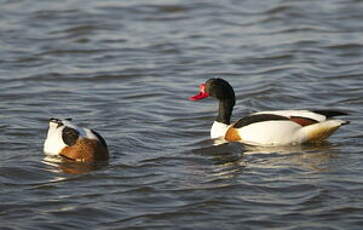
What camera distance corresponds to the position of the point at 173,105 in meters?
13.6

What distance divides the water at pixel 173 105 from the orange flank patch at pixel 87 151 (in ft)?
0.62

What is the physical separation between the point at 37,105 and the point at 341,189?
17.7 ft

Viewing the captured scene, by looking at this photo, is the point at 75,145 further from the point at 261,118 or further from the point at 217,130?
the point at 261,118

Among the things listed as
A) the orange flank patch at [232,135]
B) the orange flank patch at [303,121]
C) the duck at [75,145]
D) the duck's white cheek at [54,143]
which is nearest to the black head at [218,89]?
the orange flank patch at [232,135]

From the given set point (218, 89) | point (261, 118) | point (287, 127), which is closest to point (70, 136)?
point (261, 118)

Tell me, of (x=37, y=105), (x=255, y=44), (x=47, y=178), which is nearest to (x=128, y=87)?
(x=37, y=105)

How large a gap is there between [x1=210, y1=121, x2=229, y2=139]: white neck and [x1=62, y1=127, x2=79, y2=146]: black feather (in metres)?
1.80

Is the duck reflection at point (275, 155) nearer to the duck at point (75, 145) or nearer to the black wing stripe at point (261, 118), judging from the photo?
the black wing stripe at point (261, 118)

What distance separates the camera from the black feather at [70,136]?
1063cm

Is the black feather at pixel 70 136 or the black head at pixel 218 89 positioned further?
the black head at pixel 218 89

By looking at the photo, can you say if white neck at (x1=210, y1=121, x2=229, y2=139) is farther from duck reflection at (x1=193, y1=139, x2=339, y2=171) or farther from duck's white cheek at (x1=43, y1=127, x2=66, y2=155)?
duck's white cheek at (x1=43, y1=127, x2=66, y2=155)

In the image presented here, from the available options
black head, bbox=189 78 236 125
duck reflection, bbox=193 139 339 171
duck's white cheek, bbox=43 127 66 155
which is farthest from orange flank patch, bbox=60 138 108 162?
black head, bbox=189 78 236 125

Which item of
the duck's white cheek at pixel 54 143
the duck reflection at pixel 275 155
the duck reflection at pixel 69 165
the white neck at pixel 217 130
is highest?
the duck's white cheek at pixel 54 143

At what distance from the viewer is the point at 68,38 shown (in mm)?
18156
